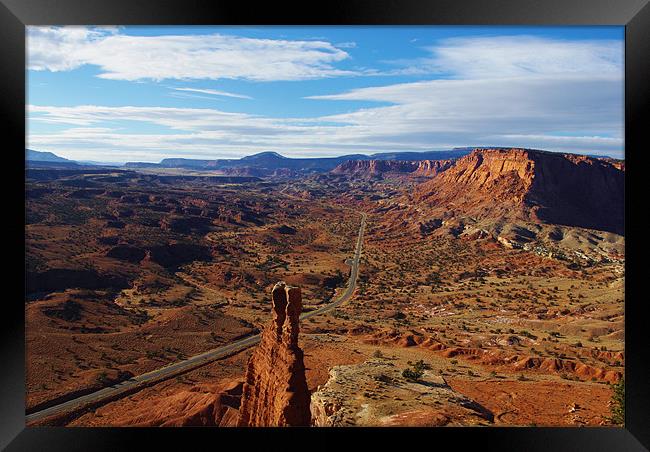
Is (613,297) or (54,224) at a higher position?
(54,224)

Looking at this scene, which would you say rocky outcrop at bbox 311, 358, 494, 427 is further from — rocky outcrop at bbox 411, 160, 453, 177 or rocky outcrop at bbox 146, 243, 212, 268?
rocky outcrop at bbox 411, 160, 453, 177

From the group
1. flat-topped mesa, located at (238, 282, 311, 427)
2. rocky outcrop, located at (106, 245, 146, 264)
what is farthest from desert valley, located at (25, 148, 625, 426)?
rocky outcrop, located at (106, 245, 146, 264)

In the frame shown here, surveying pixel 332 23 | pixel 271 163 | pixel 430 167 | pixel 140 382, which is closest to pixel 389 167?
pixel 430 167

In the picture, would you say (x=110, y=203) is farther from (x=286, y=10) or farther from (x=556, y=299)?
(x=286, y=10)

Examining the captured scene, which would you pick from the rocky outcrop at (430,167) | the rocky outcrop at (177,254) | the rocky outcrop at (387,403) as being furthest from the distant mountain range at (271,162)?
the rocky outcrop at (387,403)

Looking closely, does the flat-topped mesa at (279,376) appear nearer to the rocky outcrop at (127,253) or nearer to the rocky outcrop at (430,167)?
the rocky outcrop at (127,253)
